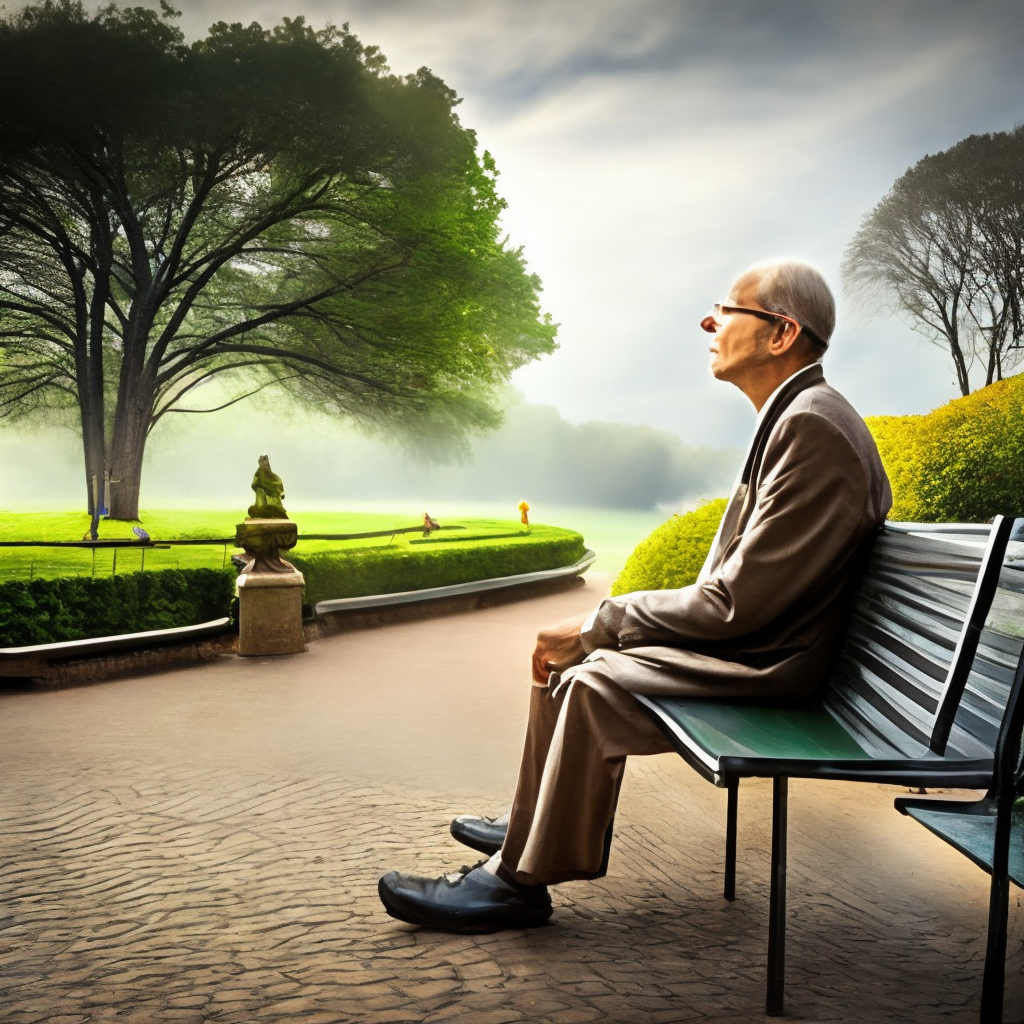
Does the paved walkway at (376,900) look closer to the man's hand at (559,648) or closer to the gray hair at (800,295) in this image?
the man's hand at (559,648)

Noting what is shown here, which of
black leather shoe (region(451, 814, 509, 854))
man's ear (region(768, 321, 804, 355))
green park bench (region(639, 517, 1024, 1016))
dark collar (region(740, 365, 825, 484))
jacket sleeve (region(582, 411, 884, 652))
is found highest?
man's ear (region(768, 321, 804, 355))

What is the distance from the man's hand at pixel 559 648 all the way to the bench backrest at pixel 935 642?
71 centimetres

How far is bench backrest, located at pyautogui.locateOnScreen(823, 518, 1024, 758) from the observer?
6.95ft

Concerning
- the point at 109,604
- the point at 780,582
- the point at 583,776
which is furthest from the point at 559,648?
the point at 109,604

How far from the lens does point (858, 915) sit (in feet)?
10.1

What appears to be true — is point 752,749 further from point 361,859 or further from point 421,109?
point 421,109

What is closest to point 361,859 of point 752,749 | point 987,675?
point 752,749

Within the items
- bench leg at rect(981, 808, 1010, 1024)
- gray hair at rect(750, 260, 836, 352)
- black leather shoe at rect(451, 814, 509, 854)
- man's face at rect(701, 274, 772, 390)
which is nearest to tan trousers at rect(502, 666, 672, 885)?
black leather shoe at rect(451, 814, 509, 854)

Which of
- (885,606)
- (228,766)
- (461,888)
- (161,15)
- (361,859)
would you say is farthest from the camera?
(161,15)

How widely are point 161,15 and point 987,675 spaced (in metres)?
17.5

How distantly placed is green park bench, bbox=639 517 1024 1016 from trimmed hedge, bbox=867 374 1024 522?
14.7 ft

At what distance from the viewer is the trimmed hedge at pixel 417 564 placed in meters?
11.4

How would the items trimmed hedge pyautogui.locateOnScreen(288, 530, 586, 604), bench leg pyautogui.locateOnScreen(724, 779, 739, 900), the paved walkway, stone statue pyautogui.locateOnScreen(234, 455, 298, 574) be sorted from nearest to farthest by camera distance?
the paved walkway, bench leg pyautogui.locateOnScreen(724, 779, 739, 900), stone statue pyautogui.locateOnScreen(234, 455, 298, 574), trimmed hedge pyautogui.locateOnScreen(288, 530, 586, 604)

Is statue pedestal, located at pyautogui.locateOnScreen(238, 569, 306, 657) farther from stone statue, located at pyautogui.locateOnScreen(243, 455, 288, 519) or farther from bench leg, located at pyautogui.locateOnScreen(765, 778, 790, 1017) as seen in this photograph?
bench leg, located at pyautogui.locateOnScreen(765, 778, 790, 1017)
